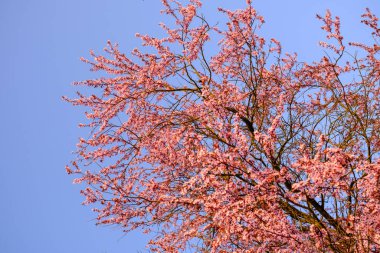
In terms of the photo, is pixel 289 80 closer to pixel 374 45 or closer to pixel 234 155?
pixel 374 45

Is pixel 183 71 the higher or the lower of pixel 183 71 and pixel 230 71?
the lower

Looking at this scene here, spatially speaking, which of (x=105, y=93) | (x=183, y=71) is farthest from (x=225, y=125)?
(x=105, y=93)

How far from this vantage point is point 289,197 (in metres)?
5.50

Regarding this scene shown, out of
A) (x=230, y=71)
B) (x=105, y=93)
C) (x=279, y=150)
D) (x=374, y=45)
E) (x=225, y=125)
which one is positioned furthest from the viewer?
(x=230, y=71)

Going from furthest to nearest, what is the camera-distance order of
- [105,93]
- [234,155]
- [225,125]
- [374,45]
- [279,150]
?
1. [105,93]
2. [374,45]
3. [279,150]
4. [225,125]
5. [234,155]

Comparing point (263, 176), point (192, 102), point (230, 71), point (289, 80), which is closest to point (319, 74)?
point (289, 80)

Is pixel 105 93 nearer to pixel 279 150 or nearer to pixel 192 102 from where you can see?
pixel 192 102

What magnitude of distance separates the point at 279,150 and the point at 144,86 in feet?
9.13

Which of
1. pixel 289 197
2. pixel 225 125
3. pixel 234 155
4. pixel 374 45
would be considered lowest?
pixel 289 197

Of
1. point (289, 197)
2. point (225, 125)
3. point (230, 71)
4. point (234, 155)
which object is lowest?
point (289, 197)

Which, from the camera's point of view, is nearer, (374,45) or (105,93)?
(374,45)

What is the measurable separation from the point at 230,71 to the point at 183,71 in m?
1.42

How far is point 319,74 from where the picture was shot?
8.75 meters

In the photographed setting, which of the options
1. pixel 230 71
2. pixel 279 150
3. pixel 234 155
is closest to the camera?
pixel 234 155
